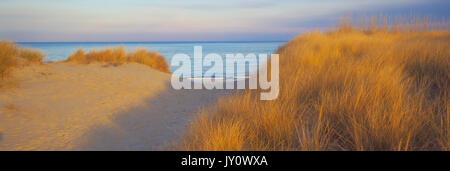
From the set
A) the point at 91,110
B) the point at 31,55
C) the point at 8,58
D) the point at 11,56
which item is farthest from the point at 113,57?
the point at 91,110

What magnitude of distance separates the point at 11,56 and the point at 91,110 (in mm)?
3708

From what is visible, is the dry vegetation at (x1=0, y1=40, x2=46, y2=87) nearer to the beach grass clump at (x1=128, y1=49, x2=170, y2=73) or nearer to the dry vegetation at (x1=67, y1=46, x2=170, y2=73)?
the dry vegetation at (x1=67, y1=46, x2=170, y2=73)

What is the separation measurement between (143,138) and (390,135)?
2.91 metres

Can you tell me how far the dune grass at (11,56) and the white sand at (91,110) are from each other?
308 mm

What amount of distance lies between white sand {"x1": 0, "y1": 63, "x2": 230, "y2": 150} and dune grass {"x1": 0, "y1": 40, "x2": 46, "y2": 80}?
0.31m

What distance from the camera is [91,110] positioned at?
15.5ft

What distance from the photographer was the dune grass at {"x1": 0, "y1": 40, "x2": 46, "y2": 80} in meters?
6.00

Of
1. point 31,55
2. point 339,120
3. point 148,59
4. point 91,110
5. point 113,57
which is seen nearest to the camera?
point 339,120

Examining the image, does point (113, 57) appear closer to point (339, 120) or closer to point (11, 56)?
point (11, 56)

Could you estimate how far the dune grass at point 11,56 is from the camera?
6.00 m

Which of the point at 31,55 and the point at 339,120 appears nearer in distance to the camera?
the point at 339,120
